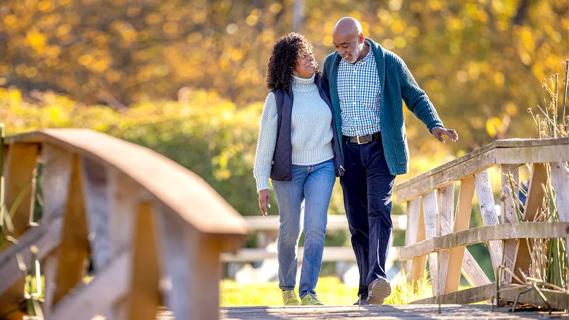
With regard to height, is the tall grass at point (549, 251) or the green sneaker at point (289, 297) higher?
the tall grass at point (549, 251)

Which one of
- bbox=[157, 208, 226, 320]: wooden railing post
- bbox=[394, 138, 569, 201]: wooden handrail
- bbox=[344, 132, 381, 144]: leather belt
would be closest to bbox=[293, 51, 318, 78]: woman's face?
bbox=[344, 132, 381, 144]: leather belt

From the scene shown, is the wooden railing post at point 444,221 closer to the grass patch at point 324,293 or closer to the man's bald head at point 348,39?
the grass patch at point 324,293

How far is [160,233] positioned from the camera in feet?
12.9

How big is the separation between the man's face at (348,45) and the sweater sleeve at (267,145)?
466mm

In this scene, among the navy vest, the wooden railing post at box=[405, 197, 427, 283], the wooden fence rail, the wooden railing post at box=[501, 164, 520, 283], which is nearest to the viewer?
the wooden railing post at box=[501, 164, 520, 283]

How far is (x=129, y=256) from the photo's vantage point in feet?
13.9

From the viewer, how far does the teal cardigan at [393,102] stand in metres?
7.81

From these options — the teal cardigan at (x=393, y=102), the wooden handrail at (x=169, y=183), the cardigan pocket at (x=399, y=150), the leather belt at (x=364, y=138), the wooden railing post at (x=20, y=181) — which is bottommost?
the wooden handrail at (x=169, y=183)

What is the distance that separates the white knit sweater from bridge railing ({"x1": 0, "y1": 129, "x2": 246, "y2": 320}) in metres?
1.81

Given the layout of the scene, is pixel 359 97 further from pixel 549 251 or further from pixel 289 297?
pixel 549 251

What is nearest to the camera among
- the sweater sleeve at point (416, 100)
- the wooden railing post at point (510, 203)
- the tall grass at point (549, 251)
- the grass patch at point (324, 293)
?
the tall grass at point (549, 251)

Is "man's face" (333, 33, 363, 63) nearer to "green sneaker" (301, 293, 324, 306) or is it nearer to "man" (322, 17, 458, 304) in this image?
"man" (322, 17, 458, 304)

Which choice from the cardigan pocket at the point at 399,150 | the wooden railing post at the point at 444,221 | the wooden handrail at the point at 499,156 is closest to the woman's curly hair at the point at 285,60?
the cardigan pocket at the point at 399,150

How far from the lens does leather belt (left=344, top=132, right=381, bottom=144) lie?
7840 millimetres
